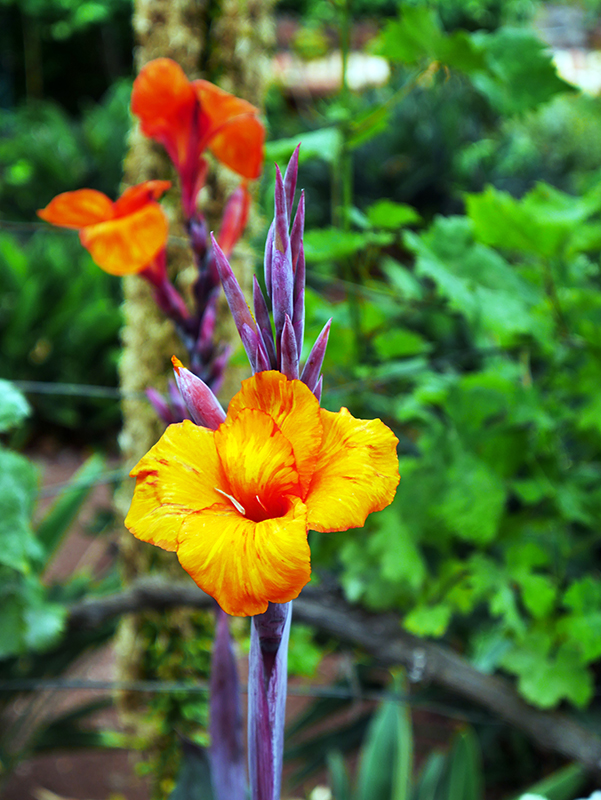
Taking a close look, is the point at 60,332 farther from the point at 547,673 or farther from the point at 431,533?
the point at 547,673

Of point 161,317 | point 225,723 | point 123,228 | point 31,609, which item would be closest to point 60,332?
point 161,317

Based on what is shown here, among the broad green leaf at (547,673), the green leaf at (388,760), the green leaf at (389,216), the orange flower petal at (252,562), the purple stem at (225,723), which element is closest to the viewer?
the orange flower petal at (252,562)

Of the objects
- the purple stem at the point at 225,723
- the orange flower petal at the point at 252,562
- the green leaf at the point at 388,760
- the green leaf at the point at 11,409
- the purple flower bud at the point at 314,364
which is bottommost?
the green leaf at the point at 388,760

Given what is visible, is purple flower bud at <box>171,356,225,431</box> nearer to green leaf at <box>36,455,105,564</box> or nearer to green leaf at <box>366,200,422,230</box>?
green leaf at <box>366,200,422,230</box>

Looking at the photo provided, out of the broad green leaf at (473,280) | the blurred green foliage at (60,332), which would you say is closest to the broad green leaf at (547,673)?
the broad green leaf at (473,280)

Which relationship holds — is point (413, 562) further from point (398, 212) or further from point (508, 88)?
point (508, 88)

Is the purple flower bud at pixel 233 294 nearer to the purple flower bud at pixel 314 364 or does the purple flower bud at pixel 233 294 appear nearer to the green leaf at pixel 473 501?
the purple flower bud at pixel 314 364

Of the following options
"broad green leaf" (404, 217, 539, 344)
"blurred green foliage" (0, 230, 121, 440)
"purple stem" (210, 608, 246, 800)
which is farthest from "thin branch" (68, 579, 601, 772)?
"blurred green foliage" (0, 230, 121, 440)
